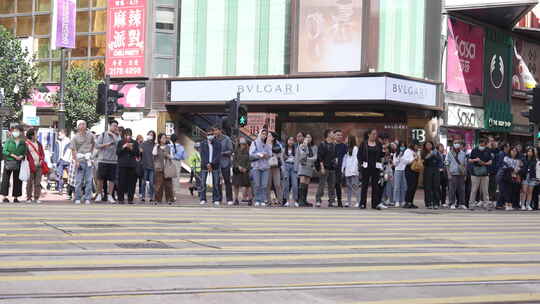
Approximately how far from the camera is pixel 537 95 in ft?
79.9

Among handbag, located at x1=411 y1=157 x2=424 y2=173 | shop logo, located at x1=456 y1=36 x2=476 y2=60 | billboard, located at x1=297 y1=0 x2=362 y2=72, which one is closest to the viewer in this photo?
handbag, located at x1=411 y1=157 x2=424 y2=173

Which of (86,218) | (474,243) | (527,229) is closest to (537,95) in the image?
(527,229)

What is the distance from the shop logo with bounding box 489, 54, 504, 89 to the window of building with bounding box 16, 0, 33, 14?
24152mm

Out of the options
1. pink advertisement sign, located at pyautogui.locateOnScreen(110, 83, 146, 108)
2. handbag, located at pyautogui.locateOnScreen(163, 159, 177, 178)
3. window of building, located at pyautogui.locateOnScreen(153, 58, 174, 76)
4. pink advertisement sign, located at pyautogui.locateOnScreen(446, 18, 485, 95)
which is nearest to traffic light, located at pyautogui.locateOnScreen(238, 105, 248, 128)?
handbag, located at pyautogui.locateOnScreen(163, 159, 177, 178)

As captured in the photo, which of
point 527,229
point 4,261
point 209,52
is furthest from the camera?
point 209,52

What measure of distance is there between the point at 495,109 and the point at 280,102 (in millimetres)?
10784

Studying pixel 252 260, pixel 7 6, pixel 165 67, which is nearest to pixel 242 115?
pixel 252 260

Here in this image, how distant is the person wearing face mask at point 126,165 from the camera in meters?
20.9

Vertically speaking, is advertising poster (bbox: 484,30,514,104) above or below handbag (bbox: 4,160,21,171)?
above

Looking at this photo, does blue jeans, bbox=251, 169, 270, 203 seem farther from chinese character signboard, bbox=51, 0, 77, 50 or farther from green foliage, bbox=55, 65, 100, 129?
green foliage, bbox=55, 65, 100, 129

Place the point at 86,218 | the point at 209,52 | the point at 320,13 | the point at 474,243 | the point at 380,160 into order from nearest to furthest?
the point at 474,243 < the point at 86,218 < the point at 380,160 < the point at 320,13 < the point at 209,52

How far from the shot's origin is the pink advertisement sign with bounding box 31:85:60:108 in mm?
49112

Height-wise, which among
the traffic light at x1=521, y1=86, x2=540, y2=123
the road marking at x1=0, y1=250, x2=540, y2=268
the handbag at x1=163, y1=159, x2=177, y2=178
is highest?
the traffic light at x1=521, y1=86, x2=540, y2=123

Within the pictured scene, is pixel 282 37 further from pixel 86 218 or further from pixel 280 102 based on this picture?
pixel 86 218
